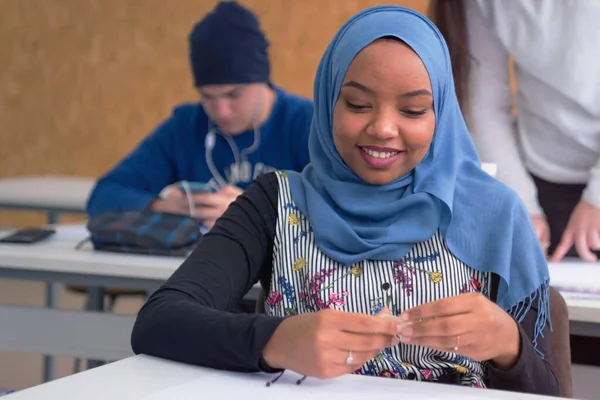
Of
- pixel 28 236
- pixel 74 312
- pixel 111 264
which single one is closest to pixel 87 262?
pixel 111 264

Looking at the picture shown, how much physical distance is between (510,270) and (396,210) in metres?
0.19

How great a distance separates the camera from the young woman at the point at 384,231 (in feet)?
4.32

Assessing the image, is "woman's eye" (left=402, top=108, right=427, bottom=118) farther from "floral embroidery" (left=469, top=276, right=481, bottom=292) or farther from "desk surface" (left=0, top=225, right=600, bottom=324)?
"desk surface" (left=0, top=225, right=600, bottom=324)

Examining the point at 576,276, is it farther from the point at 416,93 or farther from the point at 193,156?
the point at 193,156

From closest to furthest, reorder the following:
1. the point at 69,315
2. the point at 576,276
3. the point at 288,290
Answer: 1. the point at 288,290
2. the point at 576,276
3. the point at 69,315

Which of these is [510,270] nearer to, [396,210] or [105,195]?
[396,210]

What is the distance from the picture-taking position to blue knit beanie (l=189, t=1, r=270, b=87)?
260cm

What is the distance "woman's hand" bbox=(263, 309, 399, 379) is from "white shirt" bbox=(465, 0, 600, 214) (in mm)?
1037

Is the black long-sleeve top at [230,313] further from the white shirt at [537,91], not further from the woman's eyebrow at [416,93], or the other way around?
the white shirt at [537,91]

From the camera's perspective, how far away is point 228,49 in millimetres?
2615

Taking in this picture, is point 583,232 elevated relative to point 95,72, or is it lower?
elevated

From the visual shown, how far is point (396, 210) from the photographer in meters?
1.38

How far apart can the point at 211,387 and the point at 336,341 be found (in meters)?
0.17

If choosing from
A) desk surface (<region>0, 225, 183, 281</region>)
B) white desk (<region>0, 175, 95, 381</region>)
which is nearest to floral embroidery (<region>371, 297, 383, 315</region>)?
desk surface (<region>0, 225, 183, 281</region>)
